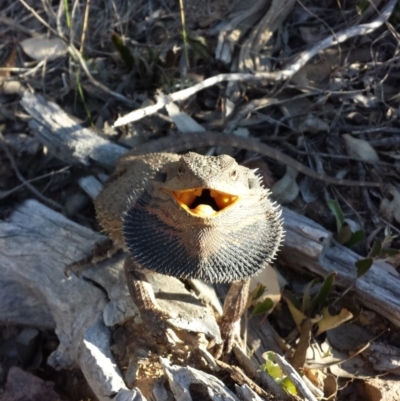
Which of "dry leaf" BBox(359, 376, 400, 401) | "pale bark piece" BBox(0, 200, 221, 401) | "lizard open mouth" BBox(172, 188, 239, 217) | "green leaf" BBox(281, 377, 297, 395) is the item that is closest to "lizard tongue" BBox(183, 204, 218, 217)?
"lizard open mouth" BBox(172, 188, 239, 217)

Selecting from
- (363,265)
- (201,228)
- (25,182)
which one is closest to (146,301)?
(201,228)

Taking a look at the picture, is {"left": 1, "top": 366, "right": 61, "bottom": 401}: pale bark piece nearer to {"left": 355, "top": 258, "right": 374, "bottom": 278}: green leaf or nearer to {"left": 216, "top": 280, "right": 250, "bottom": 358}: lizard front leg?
{"left": 216, "top": 280, "right": 250, "bottom": 358}: lizard front leg

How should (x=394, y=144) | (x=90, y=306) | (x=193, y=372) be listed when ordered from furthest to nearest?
1. (x=394, y=144)
2. (x=90, y=306)
3. (x=193, y=372)

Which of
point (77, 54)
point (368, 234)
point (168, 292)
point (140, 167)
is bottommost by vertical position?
point (368, 234)

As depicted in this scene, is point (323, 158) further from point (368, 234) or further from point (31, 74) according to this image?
point (31, 74)

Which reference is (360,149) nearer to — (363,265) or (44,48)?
(363,265)

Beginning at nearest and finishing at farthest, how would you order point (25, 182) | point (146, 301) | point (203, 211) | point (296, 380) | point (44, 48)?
point (203, 211), point (296, 380), point (146, 301), point (25, 182), point (44, 48)

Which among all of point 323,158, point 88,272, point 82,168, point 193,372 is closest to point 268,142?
point 323,158
